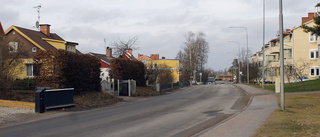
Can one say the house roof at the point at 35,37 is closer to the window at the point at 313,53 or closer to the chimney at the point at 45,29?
the chimney at the point at 45,29

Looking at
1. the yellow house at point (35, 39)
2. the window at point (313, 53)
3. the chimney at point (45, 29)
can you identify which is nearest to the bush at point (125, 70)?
the yellow house at point (35, 39)

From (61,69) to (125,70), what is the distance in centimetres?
1050

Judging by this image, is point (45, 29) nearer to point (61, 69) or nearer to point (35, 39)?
point (35, 39)

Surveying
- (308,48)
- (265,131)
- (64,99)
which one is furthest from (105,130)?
(308,48)

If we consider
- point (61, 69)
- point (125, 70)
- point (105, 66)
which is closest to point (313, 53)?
point (105, 66)

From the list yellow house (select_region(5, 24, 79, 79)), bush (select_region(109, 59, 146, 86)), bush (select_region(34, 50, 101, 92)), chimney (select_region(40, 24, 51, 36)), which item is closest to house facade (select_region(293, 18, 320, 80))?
bush (select_region(109, 59, 146, 86))

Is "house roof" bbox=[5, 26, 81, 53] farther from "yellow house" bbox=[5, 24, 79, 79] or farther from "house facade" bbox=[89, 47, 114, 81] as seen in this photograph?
"house facade" bbox=[89, 47, 114, 81]

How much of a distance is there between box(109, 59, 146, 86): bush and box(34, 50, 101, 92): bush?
6173 millimetres

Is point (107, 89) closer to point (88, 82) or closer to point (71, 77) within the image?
point (88, 82)

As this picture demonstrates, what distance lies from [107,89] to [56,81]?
7882 millimetres

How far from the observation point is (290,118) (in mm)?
11188

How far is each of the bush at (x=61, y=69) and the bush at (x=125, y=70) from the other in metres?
6.17

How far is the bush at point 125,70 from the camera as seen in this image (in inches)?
1101

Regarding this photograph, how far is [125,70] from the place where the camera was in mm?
29062
